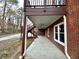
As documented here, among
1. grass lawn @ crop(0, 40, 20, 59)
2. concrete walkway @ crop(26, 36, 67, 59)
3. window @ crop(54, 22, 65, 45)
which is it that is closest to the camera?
concrete walkway @ crop(26, 36, 67, 59)

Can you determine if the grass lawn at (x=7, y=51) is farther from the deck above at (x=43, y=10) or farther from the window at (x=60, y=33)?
the window at (x=60, y=33)

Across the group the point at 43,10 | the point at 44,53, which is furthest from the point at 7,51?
the point at 43,10

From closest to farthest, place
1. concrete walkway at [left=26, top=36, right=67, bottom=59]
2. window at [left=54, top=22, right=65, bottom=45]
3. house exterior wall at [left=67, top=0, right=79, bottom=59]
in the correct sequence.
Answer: house exterior wall at [left=67, top=0, right=79, bottom=59], concrete walkway at [left=26, top=36, right=67, bottom=59], window at [left=54, top=22, right=65, bottom=45]

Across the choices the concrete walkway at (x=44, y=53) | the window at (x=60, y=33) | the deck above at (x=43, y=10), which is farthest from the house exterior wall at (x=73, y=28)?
the window at (x=60, y=33)

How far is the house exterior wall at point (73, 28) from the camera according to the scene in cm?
623

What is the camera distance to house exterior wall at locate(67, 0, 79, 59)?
20.4 feet

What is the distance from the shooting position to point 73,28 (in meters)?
6.45

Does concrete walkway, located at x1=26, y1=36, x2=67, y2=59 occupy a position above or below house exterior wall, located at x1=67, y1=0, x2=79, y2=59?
below

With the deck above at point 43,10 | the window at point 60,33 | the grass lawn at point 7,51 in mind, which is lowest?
the grass lawn at point 7,51

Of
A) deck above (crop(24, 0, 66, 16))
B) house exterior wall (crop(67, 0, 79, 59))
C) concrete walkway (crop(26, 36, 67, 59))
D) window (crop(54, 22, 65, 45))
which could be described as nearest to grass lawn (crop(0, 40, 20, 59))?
concrete walkway (crop(26, 36, 67, 59))

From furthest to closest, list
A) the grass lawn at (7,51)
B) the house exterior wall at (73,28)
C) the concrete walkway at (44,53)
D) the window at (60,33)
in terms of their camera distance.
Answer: the window at (60,33)
the grass lawn at (7,51)
the concrete walkway at (44,53)
the house exterior wall at (73,28)

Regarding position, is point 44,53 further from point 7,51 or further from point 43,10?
point 7,51

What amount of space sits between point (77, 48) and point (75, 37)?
518 millimetres

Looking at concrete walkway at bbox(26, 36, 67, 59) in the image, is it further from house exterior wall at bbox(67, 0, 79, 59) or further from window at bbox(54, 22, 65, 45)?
house exterior wall at bbox(67, 0, 79, 59)
